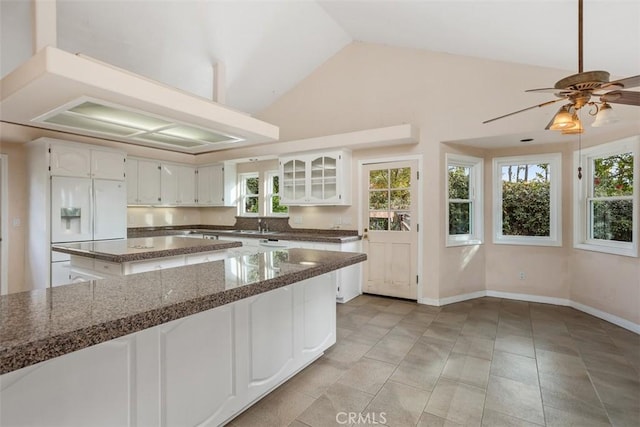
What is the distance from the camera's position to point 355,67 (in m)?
4.82

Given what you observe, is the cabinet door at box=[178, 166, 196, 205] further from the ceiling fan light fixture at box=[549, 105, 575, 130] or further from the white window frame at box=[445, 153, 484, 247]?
the ceiling fan light fixture at box=[549, 105, 575, 130]

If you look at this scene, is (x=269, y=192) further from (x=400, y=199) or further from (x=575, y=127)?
(x=575, y=127)

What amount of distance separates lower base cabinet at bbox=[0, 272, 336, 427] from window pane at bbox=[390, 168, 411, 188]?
8.29ft

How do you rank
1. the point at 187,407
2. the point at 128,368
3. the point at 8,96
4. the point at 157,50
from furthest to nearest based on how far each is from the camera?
1. the point at 157,50
2. the point at 8,96
3. the point at 187,407
4. the point at 128,368

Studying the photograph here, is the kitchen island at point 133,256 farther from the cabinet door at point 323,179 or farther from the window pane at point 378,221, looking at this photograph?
the window pane at point 378,221

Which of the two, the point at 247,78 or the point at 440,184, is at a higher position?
the point at 247,78

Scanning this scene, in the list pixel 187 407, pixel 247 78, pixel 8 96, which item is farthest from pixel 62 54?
pixel 247 78

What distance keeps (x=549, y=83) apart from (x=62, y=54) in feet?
14.8

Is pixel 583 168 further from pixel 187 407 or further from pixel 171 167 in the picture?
pixel 171 167

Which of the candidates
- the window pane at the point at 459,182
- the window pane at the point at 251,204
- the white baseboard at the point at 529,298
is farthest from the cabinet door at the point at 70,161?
the white baseboard at the point at 529,298

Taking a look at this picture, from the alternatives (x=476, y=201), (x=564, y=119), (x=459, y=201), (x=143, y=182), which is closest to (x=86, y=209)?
(x=143, y=182)

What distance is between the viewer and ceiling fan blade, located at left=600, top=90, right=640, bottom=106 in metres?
1.91

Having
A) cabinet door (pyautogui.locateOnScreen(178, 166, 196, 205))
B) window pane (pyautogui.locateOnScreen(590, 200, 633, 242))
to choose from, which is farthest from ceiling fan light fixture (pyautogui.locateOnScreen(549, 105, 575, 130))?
cabinet door (pyautogui.locateOnScreen(178, 166, 196, 205))

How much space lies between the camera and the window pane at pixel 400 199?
4.48 meters
